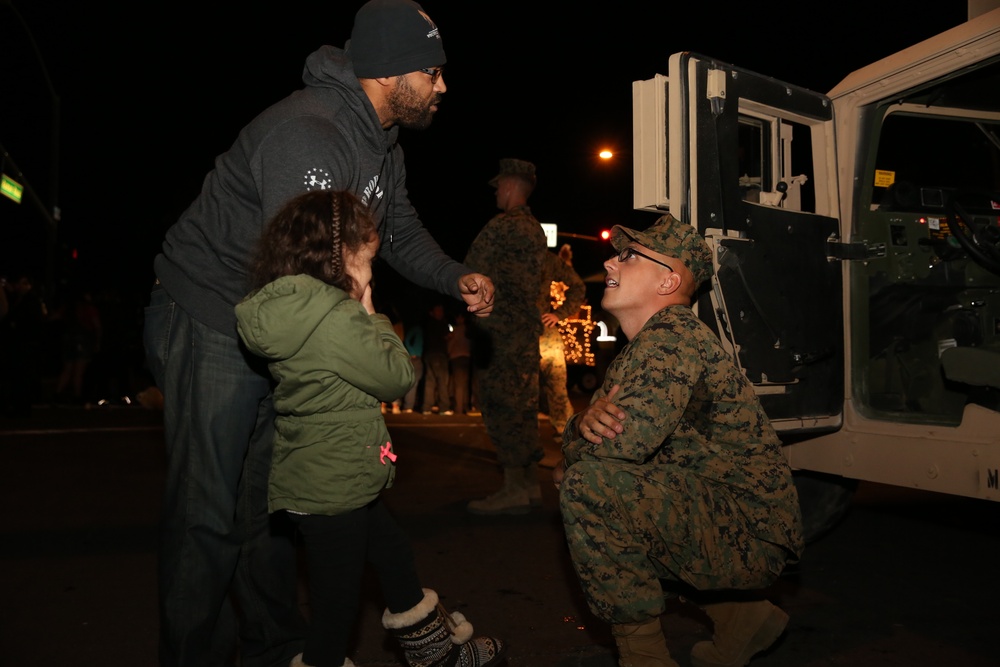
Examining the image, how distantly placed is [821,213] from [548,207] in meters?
34.0

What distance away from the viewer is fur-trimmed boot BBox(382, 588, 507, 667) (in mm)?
2787

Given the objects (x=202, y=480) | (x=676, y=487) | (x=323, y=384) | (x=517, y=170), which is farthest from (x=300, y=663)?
(x=517, y=170)

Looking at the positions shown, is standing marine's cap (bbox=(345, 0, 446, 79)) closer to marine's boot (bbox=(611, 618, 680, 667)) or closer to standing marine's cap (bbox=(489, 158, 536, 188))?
marine's boot (bbox=(611, 618, 680, 667))

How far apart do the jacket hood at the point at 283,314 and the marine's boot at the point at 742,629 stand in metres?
1.67

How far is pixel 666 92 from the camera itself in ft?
12.6

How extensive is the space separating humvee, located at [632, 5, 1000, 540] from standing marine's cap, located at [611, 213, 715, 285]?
63 cm

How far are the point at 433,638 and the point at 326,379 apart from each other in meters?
0.90

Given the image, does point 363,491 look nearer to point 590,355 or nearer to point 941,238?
point 941,238

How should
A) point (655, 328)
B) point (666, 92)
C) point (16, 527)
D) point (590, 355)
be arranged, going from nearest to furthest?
point (655, 328) < point (666, 92) < point (16, 527) < point (590, 355)

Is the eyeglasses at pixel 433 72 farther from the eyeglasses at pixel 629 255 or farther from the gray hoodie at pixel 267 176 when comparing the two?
the eyeglasses at pixel 629 255

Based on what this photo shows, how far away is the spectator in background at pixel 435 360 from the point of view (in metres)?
13.3

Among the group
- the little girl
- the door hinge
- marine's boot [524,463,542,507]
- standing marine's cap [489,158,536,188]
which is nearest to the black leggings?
the little girl

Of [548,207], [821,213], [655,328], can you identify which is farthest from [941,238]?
[548,207]

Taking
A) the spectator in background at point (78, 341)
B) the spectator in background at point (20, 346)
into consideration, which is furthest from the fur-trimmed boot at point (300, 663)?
the spectator in background at point (78, 341)
